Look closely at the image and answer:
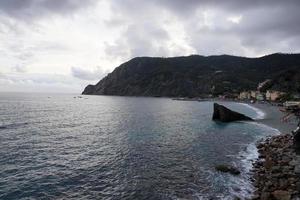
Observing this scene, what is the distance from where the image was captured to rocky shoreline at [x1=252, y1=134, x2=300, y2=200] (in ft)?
73.6

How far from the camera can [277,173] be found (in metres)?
28.2

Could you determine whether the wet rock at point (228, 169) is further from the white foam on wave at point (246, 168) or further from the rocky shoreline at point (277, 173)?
the rocky shoreline at point (277, 173)

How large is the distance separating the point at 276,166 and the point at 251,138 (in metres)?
20.2

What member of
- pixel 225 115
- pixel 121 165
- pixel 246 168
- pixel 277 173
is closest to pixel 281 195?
pixel 277 173

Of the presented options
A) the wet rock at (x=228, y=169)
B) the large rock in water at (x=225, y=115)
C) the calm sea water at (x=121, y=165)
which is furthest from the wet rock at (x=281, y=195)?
the large rock in water at (x=225, y=115)

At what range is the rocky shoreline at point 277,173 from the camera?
22.4 meters

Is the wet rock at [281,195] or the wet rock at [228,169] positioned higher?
the wet rock at [281,195]

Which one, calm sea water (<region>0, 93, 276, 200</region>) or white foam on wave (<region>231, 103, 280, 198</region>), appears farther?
white foam on wave (<region>231, 103, 280, 198</region>)

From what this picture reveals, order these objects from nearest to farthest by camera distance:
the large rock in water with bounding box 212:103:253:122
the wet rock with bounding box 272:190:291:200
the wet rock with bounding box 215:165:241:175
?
the wet rock with bounding box 272:190:291:200
the wet rock with bounding box 215:165:241:175
the large rock in water with bounding box 212:103:253:122

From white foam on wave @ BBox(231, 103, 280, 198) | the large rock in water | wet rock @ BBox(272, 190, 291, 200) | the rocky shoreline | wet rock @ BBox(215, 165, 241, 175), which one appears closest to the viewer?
wet rock @ BBox(272, 190, 291, 200)

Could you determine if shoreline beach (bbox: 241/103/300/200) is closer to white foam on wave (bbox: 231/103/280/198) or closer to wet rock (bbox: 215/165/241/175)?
white foam on wave (bbox: 231/103/280/198)

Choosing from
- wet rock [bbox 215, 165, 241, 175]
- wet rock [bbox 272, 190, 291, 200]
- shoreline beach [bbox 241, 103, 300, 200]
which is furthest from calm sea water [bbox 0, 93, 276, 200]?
wet rock [bbox 272, 190, 291, 200]

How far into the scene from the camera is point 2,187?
953 inches

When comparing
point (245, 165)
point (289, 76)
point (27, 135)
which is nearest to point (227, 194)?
point (245, 165)
